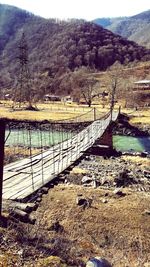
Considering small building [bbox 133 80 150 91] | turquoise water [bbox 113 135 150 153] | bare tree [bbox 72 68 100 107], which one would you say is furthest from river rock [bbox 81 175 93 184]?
small building [bbox 133 80 150 91]

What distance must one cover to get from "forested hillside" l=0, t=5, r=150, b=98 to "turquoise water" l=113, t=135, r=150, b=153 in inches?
1397

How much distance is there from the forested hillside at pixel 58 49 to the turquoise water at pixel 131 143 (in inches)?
1397

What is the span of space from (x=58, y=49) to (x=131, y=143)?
76.7m

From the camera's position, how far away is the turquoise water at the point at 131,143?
22.2m

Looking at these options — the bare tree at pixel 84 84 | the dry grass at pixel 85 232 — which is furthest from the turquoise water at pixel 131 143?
the bare tree at pixel 84 84

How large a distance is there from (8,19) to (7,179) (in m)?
137

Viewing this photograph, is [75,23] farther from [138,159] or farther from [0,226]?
[0,226]

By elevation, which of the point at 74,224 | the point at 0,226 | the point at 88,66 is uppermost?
the point at 88,66

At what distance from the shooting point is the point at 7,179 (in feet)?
23.2

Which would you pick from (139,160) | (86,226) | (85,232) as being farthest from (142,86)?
(85,232)

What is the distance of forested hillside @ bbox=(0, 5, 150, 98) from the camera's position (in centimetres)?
8244

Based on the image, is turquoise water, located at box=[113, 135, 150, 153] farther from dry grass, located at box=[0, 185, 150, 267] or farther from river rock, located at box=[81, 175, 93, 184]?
dry grass, located at box=[0, 185, 150, 267]

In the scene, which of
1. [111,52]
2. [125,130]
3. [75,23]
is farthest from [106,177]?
[75,23]

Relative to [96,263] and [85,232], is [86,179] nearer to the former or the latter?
[85,232]
